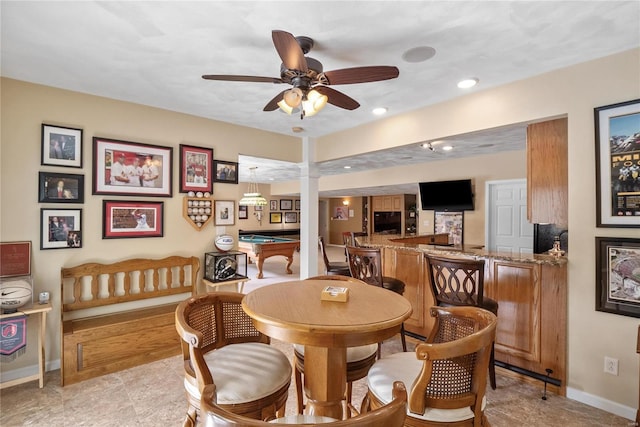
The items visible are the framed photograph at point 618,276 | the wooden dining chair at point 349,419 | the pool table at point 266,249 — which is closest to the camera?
the wooden dining chair at point 349,419

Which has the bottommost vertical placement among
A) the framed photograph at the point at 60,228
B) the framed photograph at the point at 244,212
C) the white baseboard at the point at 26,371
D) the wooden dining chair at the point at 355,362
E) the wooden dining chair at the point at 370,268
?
the white baseboard at the point at 26,371

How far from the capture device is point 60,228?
9.20 ft

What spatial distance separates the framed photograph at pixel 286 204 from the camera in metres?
11.9

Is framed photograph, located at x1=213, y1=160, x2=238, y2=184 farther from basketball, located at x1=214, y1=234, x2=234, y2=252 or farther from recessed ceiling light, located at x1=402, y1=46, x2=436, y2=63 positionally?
recessed ceiling light, located at x1=402, y1=46, x2=436, y2=63

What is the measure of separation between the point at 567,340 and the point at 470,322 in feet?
4.74

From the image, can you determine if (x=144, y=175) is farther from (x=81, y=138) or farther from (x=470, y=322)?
(x=470, y=322)

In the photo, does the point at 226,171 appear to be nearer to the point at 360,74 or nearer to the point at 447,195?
the point at 360,74

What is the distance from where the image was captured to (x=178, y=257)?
11.2ft

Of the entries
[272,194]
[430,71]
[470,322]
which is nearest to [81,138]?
[430,71]

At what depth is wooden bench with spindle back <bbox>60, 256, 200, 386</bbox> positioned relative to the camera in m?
2.61

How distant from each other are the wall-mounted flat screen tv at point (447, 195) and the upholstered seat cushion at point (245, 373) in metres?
5.34

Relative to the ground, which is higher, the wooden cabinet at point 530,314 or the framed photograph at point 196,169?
the framed photograph at point 196,169

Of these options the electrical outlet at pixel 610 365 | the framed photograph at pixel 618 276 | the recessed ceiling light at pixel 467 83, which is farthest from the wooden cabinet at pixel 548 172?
the electrical outlet at pixel 610 365

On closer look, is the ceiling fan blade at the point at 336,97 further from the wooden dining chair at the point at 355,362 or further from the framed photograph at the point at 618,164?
the framed photograph at the point at 618,164
